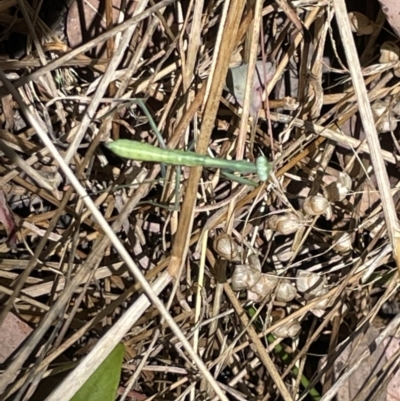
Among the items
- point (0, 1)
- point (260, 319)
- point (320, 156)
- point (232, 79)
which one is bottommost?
point (260, 319)

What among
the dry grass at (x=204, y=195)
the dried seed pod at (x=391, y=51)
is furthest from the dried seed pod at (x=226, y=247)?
the dried seed pod at (x=391, y=51)

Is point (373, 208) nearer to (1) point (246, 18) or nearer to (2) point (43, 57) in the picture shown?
(1) point (246, 18)

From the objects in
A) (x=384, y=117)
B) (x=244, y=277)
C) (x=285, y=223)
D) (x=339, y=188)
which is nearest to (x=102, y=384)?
(x=244, y=277)

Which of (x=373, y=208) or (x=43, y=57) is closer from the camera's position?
(x=43, y=57)

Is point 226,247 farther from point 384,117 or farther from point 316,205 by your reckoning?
point 384,117

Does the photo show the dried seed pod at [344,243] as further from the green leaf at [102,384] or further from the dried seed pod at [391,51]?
the green leaf at [102,384]

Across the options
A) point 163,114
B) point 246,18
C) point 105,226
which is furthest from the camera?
point 163,114

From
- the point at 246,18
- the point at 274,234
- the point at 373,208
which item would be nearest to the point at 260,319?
the point at 274,234
